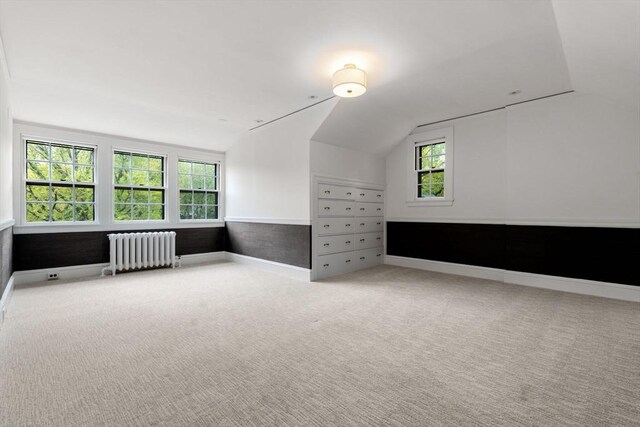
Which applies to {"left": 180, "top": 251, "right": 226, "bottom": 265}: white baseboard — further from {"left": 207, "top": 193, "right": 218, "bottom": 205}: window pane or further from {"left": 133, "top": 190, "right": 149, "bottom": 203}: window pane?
{"left": 133, "top": 190, "right": 149, "bottom": 203}: window pane

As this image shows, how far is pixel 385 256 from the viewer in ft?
19.3

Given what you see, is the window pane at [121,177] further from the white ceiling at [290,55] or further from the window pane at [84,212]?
the white ceiling at [290,55]

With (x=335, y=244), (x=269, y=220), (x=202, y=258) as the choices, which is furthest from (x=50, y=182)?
(x=335, y=244)

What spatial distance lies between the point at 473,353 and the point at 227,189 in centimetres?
548

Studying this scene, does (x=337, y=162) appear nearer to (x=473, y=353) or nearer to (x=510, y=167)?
(x=510, y=167)

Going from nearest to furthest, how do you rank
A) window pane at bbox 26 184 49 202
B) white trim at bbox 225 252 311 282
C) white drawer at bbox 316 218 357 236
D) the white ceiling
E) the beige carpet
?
the beige carpet
the white ceiling
window pane at bbox 26 184 49 202
white trim at bbox 225 252 311 282
white drawer at bbox 316 218 357 236

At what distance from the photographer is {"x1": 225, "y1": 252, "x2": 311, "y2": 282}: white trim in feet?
14.9

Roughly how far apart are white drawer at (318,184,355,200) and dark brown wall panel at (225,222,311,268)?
62 cm

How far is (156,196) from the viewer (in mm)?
5613

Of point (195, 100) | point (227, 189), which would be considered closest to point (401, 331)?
point (195, 100)

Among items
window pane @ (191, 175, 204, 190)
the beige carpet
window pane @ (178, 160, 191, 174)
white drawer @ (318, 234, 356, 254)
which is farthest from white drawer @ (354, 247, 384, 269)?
window pane @ (178, 160, 191, 174)

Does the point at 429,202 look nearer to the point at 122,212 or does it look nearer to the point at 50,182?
the point at 122,212

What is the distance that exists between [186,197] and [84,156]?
1.75m

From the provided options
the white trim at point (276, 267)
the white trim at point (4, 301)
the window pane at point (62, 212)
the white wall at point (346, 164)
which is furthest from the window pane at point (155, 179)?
the white wall at point (346, 164)
